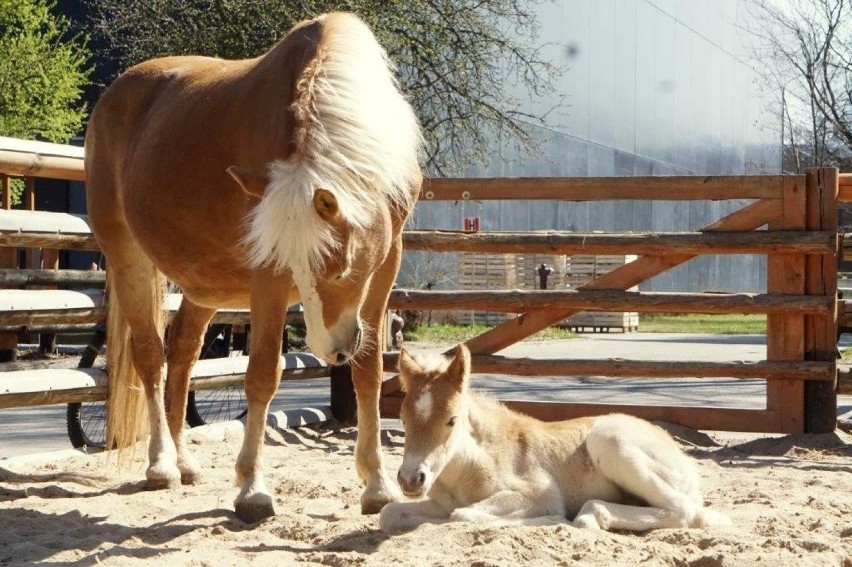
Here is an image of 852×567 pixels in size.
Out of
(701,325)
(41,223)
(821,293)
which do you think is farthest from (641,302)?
(701,325)

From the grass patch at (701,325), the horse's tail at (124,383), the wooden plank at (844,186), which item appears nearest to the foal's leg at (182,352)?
the horse's tail at (124,383)

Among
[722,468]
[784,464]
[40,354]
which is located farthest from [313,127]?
[40,354]

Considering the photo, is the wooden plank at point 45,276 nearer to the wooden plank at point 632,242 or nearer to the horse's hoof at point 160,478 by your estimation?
the horse's hoof at point 160,478

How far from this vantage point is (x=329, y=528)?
4.89 metres

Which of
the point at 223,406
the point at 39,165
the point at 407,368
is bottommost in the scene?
the point at 223,406

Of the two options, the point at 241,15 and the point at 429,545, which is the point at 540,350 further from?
the point at 429,545

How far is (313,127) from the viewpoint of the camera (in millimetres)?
4719

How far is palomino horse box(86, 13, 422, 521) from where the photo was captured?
4547mm

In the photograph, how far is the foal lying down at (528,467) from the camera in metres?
4.79

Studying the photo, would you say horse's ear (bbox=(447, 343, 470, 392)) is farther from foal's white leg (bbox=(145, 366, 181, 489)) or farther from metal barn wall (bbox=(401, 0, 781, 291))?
metal barn wall (bbox=(401, 0, 781, 291))

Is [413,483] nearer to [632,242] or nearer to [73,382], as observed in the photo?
[73,382]

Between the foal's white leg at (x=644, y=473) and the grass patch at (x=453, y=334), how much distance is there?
1468 centimetres

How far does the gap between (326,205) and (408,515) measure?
1.44 m

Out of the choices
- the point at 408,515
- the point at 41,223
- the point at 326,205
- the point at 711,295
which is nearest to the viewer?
the point at 326,205
